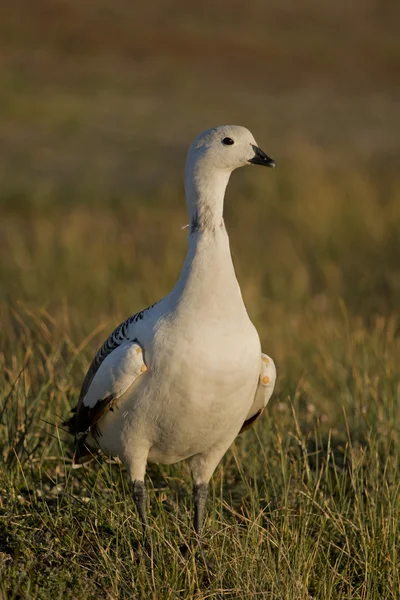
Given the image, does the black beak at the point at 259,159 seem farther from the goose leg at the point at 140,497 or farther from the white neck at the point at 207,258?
the goose leg at the point at 140,497

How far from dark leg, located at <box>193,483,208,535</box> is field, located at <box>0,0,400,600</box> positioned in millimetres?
53

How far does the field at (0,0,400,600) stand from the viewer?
416 centimetres

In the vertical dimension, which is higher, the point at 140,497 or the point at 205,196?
the point at 205,196

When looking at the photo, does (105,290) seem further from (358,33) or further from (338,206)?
(358,33)

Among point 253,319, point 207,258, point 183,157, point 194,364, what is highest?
point 183,157

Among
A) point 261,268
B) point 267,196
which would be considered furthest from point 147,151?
point 261,268

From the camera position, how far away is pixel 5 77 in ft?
91.4

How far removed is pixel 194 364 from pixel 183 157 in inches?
576

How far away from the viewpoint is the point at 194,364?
4.05 metres

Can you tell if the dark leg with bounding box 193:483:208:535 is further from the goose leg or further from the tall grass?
the goose leg

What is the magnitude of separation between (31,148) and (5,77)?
840 cm

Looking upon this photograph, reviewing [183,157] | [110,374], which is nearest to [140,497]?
[110,374]

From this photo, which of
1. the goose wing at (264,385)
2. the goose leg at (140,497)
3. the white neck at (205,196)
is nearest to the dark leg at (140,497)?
the goose leg at (140,497)

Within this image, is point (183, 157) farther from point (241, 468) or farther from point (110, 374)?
point (110, 374)
